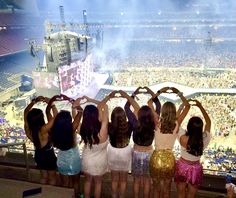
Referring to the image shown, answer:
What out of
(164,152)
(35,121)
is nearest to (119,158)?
(164,152)

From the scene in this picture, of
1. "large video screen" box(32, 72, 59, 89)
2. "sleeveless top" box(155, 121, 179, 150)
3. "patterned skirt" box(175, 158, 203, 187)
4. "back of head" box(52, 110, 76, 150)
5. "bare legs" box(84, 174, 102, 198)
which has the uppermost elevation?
"back of head" box(52, 110, 76, 150)

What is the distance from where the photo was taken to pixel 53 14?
3991cm

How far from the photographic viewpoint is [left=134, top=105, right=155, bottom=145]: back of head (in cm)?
332

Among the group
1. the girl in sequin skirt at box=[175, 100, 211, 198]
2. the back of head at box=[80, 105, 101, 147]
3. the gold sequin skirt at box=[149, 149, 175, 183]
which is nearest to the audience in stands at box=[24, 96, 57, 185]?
the back of head at box=[80, 105, 101, 147]

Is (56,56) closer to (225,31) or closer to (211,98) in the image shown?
(211,98)

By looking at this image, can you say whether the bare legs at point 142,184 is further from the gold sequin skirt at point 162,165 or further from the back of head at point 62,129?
the back of head at point 62,129

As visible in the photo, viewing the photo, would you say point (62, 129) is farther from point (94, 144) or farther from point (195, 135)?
point (195, 135)

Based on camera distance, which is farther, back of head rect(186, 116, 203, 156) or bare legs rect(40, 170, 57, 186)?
bare legs rect(40, 170, 57, 186)

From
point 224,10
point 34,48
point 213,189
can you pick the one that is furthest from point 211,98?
point 224,10

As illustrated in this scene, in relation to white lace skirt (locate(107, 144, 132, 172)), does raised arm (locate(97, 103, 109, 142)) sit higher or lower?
higher

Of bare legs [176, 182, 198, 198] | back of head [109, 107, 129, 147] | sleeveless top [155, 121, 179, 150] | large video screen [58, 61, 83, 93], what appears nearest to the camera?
back of head [109, 107, 129, 147]

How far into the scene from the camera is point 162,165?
11.1 feet

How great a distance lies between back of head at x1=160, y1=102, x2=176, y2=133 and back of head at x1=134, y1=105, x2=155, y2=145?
130 millimetres

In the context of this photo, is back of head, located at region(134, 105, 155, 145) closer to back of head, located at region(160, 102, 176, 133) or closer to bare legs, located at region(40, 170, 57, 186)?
back of head, located at region(160, 102, 176, 133)
